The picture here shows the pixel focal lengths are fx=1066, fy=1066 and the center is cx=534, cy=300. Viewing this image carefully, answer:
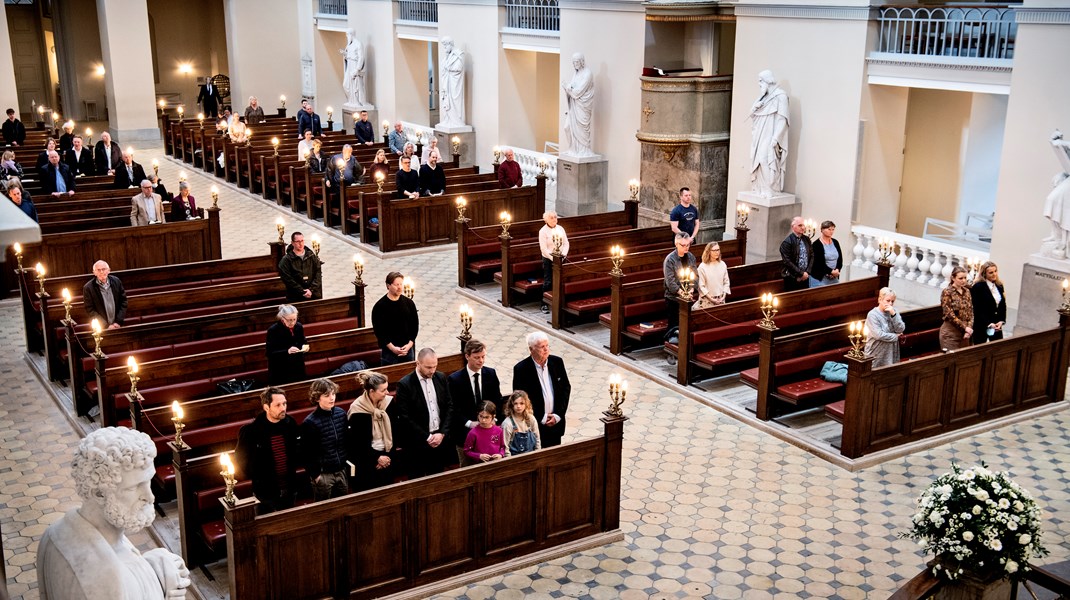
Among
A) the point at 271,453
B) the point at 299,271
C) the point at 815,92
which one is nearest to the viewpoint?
the point at 271,453

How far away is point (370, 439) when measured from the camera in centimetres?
729

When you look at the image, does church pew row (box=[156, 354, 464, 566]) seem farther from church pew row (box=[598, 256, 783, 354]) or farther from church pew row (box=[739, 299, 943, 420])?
church pew row (box=[598, 256, 783, 354])

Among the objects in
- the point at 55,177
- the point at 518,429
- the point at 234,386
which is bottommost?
the point at 234,386

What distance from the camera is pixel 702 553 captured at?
7582 mm

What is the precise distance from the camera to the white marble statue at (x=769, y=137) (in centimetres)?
1441

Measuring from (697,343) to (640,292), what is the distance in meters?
1.22

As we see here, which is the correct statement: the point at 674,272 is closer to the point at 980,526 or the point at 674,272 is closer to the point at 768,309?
the point at 768,309

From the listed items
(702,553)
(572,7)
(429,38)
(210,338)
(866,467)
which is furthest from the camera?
(429,38)

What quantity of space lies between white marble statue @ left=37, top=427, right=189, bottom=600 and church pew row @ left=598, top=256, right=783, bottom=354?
325 inches

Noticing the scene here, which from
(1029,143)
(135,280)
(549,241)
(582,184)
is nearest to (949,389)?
(1029,143)

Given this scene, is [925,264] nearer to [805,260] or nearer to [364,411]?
[805,260]

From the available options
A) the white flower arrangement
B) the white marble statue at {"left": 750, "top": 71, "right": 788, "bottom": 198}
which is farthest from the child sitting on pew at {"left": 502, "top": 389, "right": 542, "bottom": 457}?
the white marble statue at {"left": 750, "top": 71, "right": 788, "bottom": 198}

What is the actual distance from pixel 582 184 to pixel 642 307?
6811 mm

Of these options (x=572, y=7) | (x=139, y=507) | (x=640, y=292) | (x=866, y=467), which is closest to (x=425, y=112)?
(x=572, y=7)
